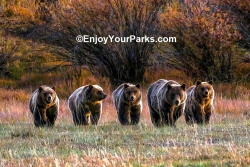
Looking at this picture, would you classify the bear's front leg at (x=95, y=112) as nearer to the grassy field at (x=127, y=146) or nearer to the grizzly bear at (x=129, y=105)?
the grizzly bear at (x=129, y=105)

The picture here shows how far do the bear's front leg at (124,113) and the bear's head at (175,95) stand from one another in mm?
1226

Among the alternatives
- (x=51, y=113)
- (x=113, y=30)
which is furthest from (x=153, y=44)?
(x=51, y=113)

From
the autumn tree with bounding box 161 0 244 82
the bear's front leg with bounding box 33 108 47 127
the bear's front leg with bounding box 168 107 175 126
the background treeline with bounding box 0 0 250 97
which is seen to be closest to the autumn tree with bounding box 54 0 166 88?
the background treeline with bounding box 0 0 250 97

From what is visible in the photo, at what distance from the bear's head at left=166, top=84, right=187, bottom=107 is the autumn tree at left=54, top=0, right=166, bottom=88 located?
858 centimetres

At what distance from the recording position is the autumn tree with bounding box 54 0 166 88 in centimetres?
1806

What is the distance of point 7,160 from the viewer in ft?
20.3

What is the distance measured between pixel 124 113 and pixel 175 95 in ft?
4.97

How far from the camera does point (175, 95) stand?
9.39 metres

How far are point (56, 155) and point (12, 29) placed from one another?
53.1 feet

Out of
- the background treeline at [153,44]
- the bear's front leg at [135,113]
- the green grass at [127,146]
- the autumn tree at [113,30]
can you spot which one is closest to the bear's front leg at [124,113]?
the bear's front leg at [135,113]

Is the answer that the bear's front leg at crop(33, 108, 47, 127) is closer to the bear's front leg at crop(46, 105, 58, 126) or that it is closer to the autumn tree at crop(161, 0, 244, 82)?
the bear's front leg at crop(46, 105, 58, 126)

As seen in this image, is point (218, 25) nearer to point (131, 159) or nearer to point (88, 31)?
point (88, 31)

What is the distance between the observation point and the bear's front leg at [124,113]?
10.5 metres

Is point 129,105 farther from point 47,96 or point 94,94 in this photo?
point 47,96
